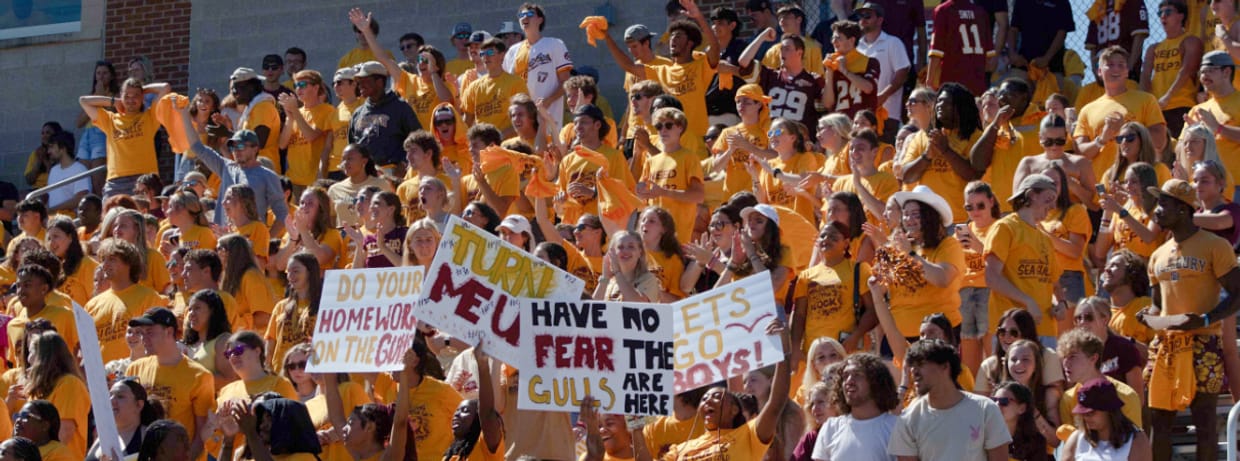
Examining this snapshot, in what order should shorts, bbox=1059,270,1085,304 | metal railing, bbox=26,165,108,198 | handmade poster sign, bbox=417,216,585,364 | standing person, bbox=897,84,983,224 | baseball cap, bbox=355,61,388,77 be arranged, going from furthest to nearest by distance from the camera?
metal railing, bbox=26,165,108,198 < baseball cap, bbox=355,61,388,77 < standing person, bbox=897,84,983,224 < shorts, bbox=1059,270,1085,304 < handmade poster sign, bbox=417,216,585,364

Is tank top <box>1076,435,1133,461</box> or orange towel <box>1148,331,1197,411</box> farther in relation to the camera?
orange towel <box>1148,331,1197,411</box>

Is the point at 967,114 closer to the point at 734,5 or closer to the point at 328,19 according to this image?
the point at 734,5

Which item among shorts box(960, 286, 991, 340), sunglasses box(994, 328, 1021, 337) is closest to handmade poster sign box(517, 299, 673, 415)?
sunglasses box(994, 328, 1021, 337)

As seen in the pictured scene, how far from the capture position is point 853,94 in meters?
14.9

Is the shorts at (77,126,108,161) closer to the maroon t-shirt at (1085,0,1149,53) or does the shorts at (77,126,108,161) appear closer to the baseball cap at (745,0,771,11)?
the baseball cap at (745,0,771,11)

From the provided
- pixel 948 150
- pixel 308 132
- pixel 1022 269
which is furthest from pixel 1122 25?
pixel 308 132

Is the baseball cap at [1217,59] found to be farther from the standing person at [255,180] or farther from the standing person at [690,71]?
the standing person at [255,180]

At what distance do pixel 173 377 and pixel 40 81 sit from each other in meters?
12.7

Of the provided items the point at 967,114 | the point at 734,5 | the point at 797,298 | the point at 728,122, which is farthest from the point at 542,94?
the point at 797,298

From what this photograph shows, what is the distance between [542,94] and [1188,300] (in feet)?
21.5

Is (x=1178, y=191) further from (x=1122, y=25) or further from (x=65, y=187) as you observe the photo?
(x=65, y=187)

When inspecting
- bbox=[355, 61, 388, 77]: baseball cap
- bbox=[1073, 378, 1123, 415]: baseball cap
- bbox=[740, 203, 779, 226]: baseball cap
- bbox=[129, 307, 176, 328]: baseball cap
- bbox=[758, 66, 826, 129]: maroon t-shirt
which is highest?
bbox=[355, 61, 388, 77]: baseball cap

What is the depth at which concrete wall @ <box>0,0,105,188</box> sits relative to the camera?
861 inches

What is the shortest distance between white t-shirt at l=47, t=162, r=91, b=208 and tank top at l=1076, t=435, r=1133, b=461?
40.2ft
